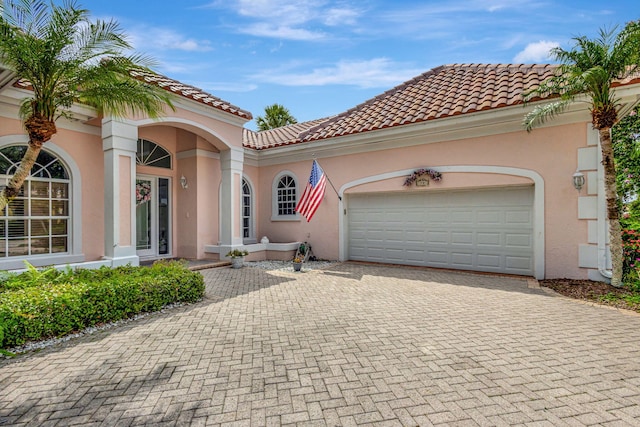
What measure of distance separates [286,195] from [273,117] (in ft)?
51.6

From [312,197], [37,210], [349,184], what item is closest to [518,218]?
[349,184]

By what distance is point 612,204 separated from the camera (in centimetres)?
675

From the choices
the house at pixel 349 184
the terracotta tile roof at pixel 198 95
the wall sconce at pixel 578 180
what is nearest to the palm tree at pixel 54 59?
the house at pixel 349 184

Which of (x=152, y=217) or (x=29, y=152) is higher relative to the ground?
(x=29, y=152)

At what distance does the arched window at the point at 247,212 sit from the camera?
1295 centimetres

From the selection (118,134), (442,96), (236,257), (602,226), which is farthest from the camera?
(442,96)

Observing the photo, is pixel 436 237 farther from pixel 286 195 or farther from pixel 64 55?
pixel 64 55

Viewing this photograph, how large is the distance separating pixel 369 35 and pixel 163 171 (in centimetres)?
793

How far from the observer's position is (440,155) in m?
9.42

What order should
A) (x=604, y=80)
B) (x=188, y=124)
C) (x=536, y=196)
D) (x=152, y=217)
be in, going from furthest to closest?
(x=152, y=217) < (x=188, y=124) < (x=536, y=196) < (x=604, y=80)

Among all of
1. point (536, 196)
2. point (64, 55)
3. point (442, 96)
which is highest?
point (442, 96)

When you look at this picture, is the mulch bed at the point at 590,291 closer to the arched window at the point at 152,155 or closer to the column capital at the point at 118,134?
the column capital at the point at 118,134

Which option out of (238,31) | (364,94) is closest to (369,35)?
(238,31)

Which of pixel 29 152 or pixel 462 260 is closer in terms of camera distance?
pixel 29 152
